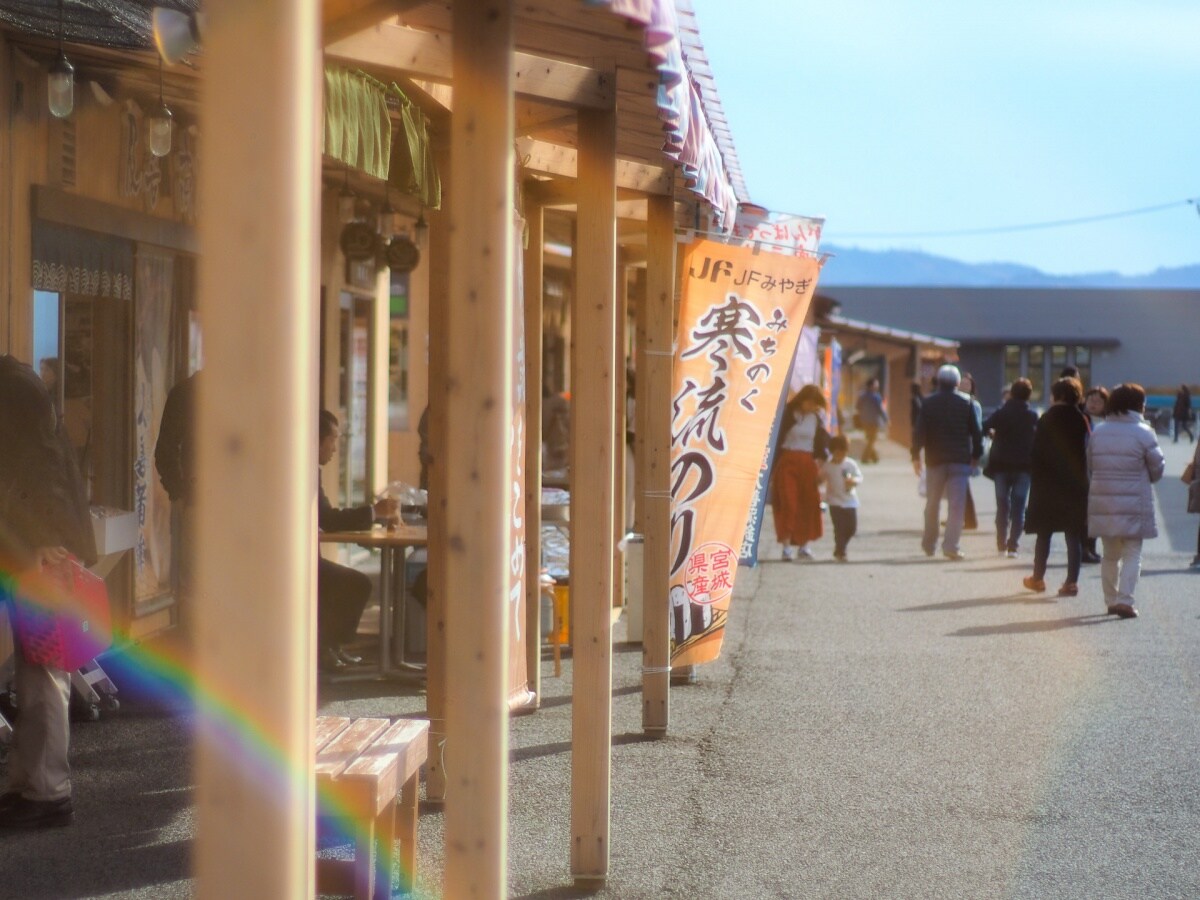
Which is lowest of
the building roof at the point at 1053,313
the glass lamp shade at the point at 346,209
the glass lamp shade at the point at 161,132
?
the glass lamp shade at the point at 161,132

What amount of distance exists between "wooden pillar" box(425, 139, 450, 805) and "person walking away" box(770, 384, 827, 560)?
913 cm

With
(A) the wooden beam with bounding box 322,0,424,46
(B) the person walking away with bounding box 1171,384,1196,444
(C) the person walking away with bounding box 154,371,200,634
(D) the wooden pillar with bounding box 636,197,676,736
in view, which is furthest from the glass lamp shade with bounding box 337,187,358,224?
(B) the person walking away with bounding box 1171,384,1196,444

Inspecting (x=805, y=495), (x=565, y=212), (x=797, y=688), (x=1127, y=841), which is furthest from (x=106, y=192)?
(x=805, y=495)

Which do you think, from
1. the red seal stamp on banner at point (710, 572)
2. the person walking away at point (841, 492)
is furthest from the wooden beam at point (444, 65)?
the person walking away at point (841, 492)

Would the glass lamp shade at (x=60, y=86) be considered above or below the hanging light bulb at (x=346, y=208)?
below

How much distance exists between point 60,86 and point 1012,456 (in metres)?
11.4

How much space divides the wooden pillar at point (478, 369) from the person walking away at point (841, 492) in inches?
469

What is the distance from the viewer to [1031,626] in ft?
36.2

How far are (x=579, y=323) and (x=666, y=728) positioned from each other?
2779mm

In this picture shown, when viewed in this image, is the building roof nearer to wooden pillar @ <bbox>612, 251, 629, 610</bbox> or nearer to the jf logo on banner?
wooden pillar @ <bbox>612, 251, 629, 610</bbox>

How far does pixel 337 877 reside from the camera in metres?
4.57

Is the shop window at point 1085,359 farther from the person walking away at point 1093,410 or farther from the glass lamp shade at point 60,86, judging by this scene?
the glass lamp shade at point 60,86

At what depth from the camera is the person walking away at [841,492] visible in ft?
50.0

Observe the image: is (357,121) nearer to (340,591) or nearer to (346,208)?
(340,591)
